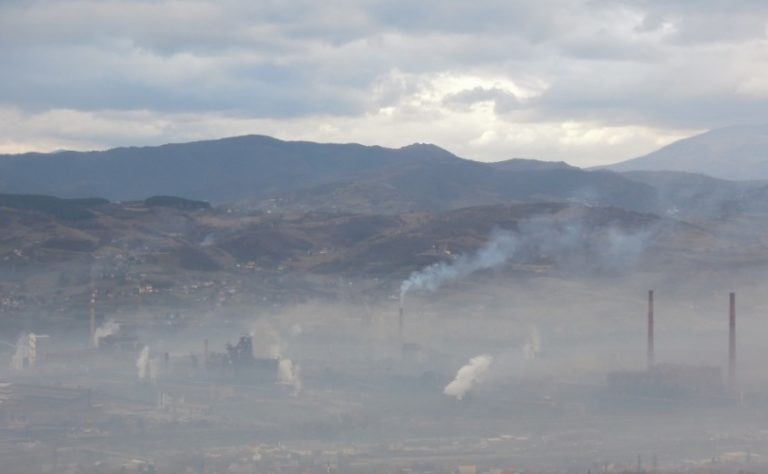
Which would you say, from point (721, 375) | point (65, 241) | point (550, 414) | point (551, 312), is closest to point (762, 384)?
point (721, 375)

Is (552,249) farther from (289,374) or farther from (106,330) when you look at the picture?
(289,374)

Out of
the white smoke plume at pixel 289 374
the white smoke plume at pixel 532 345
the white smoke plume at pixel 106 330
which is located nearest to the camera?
the white smoke plume at pixel 289 374

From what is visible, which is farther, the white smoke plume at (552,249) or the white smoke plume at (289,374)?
the white smoke plume at (552,249)

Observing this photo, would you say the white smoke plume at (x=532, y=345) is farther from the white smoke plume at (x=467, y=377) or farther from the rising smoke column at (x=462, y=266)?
the rising smoke column at (x=462, y=266)

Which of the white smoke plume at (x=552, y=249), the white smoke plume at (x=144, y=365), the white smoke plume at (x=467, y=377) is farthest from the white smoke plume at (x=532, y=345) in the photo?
the white smoke plume at (x=144, y=365)

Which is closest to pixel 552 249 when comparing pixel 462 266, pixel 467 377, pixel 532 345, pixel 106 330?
pixel 462 266
